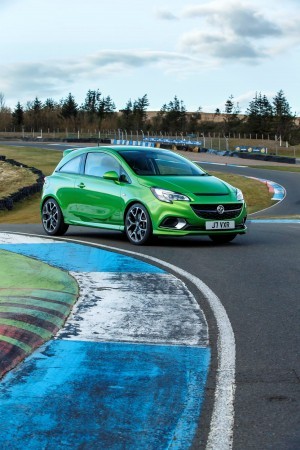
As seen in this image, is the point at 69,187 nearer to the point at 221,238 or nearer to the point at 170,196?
the point at 170,196

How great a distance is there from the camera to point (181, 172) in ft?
45.5

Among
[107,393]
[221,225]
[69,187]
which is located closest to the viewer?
[107,393]

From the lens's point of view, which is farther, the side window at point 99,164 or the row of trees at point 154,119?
the row of trees at point 154,119

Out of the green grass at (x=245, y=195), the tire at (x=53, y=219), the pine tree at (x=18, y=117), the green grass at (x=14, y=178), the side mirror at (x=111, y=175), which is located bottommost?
the green grass at (x=245, y=195)

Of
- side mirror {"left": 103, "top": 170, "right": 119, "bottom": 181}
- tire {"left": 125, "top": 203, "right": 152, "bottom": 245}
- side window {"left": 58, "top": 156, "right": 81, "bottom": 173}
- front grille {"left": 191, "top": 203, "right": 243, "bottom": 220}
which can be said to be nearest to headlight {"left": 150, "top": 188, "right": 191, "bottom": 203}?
front grille {"left": 191, "top": 203, "right": 243, "bottom": 220}

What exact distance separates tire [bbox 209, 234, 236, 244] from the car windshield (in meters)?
1.01

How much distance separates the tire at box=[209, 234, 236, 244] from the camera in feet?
45.3

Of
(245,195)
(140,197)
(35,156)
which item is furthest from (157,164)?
(35,156)

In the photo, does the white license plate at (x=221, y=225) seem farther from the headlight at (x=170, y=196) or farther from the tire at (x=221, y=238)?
the tire at (x=221, y=238)

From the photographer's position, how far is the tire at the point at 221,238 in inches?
544

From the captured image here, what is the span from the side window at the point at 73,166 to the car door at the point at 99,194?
0.23m

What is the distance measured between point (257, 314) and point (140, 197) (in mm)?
5916

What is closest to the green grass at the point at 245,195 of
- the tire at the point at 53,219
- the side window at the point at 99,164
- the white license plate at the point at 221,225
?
the tire at the point at 53,219

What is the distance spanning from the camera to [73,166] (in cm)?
1502
